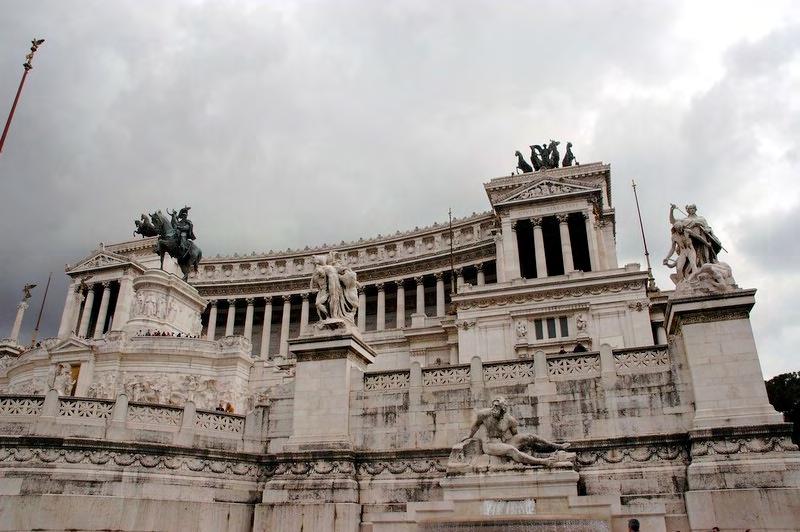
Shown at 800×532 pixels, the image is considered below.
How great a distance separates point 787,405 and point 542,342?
22.3m

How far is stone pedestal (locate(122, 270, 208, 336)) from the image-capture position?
140 feet

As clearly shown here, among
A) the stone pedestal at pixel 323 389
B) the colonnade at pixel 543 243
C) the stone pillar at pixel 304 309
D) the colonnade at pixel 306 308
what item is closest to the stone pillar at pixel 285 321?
the colonnade at pixel 306 308

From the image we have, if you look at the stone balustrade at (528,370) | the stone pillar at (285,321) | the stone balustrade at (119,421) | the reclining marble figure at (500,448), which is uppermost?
the stone pillar at (285,321)

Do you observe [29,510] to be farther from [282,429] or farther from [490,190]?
[490,190]

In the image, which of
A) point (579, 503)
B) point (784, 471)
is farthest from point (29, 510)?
point (784, 471)

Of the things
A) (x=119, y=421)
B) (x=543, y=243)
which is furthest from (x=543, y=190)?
(x=119, y=421)

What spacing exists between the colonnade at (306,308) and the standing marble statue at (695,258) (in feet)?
168

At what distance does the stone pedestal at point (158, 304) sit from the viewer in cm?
4281

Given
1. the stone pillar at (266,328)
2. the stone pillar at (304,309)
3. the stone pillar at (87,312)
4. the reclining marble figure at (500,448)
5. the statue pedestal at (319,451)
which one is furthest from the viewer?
the stone pillar at (87,312)

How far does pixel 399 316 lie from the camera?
246ft

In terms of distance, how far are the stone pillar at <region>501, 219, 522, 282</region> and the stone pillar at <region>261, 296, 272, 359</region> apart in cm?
3288

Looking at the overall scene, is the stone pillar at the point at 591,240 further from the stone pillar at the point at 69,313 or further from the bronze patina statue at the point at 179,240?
the stone pillar at the point at 69,313

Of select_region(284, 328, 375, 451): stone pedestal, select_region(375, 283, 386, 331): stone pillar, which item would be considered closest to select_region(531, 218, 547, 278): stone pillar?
select_region(375, 283, 386, 331): stone pillar

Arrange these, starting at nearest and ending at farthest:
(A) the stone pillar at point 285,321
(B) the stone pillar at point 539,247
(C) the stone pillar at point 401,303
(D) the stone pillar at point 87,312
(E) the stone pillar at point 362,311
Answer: (B) the stone pillar at point 539,247, (C) the stone pillar at point 401,303, (E) the stone pillar at point 362,311, (A) the stone pillar at point 285,321, (D) the stone pillar at point 87,312
